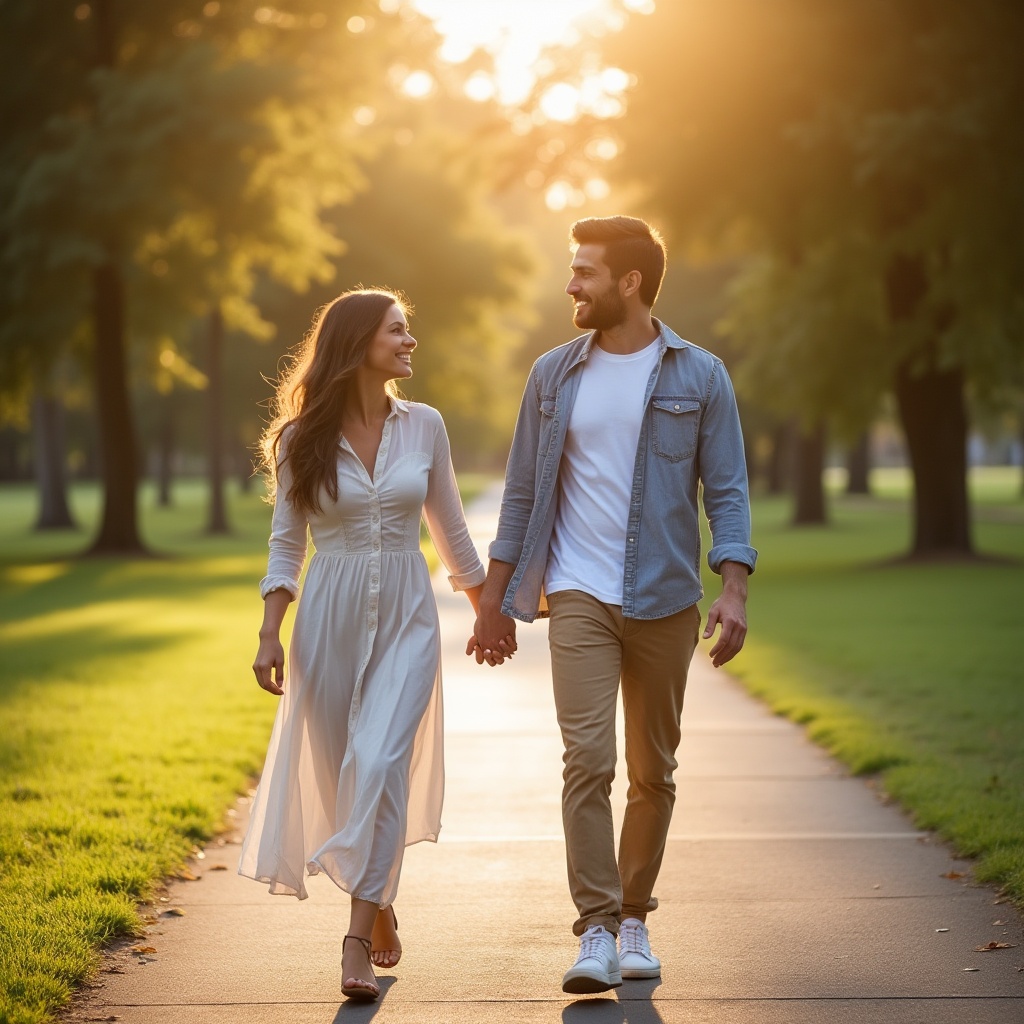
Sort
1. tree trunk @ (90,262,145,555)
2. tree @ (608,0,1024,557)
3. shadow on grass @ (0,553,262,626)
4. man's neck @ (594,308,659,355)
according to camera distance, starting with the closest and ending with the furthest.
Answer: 1. man's neck @ (594,308,659,355)
2. shadow on grass @ (0,553,262,626)
3. tree @ (608,0,1024,557)
4. tree trunk @ (90,262,145,555)

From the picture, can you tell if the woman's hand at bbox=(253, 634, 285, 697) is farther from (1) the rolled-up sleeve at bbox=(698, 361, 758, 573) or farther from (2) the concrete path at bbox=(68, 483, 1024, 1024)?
(1) the rolled-up sleeve at bbox=(698, 361, 758, 573)

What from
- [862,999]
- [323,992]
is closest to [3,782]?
[323,992]

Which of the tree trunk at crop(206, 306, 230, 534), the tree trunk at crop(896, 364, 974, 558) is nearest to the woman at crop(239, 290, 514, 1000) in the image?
the tree trunk at crop(896, 364, 974, 558)

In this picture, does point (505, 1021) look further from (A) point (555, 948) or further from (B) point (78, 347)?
(B) point (78, 347)

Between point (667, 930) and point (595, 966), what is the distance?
869 millimetres

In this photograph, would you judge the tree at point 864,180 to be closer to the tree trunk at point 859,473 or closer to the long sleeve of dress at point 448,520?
the long sleeve of dress at point 448,520

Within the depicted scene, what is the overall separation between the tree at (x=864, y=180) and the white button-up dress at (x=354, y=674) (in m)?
14.8

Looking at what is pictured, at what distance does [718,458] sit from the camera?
15.7ft

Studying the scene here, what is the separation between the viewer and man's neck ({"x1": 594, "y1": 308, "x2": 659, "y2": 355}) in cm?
485

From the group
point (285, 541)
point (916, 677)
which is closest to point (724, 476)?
point (285, 541)

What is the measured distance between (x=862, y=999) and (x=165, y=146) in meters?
19.4

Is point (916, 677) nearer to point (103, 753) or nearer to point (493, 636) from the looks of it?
point (103, 753)

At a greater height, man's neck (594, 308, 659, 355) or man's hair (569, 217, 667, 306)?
man's hair (569, 217, 667, 306)

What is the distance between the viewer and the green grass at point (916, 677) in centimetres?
695
